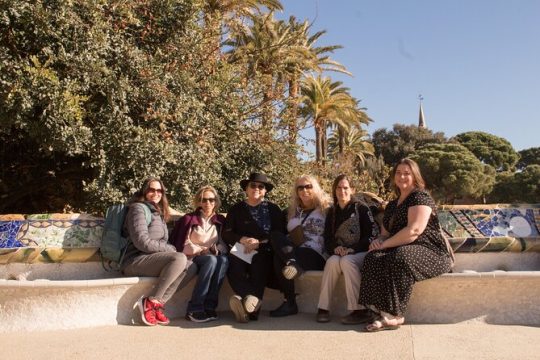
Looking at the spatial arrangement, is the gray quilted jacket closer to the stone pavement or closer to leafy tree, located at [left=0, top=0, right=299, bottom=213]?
the stone pavement

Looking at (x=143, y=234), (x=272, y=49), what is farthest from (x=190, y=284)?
(x=272, y=49)

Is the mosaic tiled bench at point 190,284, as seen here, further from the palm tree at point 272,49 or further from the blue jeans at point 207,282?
the palm tree at point 272,49

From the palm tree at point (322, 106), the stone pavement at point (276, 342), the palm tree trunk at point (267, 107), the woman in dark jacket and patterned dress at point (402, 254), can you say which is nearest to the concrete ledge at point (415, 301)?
the stone pavement at point (276, 342)

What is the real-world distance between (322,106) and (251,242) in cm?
2292

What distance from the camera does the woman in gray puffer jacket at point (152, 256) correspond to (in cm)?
517

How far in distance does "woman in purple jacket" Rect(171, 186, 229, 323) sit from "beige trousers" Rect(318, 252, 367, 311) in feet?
3.48

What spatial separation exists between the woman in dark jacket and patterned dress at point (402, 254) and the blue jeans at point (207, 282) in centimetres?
147

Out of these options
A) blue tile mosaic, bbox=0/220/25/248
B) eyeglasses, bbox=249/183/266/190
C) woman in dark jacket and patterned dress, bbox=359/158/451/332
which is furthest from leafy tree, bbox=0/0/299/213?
woman in dark jacket and patterned dress, bbox=359/158/451/332

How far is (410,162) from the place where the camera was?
523cm

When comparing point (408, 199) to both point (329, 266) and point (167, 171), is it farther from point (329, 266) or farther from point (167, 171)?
point (167, 171)

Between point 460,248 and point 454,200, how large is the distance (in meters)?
44.4

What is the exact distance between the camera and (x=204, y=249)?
18.6 feet

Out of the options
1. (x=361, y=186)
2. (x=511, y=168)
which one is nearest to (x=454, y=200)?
(x=511, y=168)

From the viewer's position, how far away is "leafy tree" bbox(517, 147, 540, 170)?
61438mm
